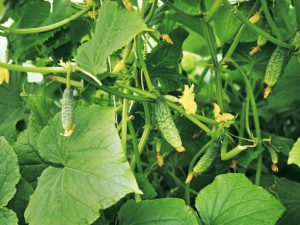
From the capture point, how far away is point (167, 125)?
31.0 inches

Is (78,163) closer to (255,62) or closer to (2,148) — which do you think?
(2,148)

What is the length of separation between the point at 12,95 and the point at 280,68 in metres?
0.58

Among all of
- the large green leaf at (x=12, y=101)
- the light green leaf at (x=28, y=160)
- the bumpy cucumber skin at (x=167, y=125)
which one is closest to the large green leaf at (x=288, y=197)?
the bumpy cucumber skin at (x=167, y=125)

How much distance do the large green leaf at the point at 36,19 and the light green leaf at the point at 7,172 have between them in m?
0.27

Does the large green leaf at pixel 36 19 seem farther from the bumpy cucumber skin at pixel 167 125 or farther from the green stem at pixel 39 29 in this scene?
the bumpy cucumber skin at pixel 167 125

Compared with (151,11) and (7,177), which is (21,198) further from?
(151,11)

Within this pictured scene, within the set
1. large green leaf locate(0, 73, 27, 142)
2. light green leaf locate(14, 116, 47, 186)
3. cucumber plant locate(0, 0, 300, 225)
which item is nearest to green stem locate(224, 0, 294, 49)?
cucumber plant locate(0, 0, 300, 225)

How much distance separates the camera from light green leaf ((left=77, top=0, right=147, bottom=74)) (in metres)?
0.71

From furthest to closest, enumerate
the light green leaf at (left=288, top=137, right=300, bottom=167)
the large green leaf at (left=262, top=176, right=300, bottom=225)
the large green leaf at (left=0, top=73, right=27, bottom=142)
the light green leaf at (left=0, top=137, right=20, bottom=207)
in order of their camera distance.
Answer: the large green leaf at (left=0, top=73, right=27, bottom=142) < the large green leaf at (left=262, top=176, right=300, bottom=225) < the light green leaf at (left=0, top=137, right=20, bottom=207) < the light green leaf at (left=288, top=137, right=300, bottom=167)

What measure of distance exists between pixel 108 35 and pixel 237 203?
0.94ft

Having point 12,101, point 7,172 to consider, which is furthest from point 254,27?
point 12,101

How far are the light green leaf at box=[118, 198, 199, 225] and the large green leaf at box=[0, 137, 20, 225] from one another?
148mm

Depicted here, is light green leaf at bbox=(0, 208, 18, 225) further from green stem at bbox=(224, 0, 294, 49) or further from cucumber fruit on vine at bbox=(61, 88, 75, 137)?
green stem at bbox=(224, 0, 294, 49)

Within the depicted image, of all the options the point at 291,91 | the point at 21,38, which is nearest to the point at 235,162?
the point at 291,91
